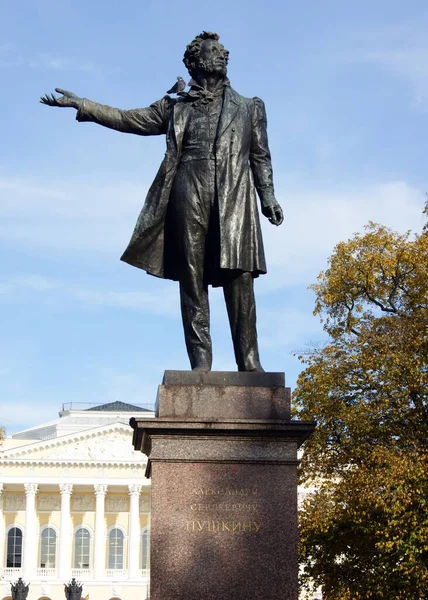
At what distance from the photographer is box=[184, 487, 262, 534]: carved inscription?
678cm

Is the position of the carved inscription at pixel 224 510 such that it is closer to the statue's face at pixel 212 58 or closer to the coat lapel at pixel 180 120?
the coat lapel at pixel 180 120

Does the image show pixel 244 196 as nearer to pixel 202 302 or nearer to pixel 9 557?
pixel 202 302

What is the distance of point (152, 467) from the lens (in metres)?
A: 6.92

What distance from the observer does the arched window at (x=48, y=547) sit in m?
70.6

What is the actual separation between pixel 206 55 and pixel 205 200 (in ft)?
3.52

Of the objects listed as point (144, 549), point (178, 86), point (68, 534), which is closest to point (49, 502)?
point (68, 534)

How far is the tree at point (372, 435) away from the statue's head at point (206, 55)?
14.7 metres

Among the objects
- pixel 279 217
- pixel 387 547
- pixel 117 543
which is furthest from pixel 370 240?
pixel 117 543

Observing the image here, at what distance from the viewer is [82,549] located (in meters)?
71.3

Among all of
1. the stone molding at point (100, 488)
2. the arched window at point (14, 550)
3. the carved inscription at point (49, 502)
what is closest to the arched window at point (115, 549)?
the stone molding at point (100, 488)

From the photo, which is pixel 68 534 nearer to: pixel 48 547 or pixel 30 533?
pixel 48 547

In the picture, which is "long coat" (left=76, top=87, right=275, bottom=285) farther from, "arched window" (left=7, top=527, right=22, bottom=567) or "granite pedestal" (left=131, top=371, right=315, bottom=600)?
"arched window" (left=7, top=527, right=22, bottom=567)

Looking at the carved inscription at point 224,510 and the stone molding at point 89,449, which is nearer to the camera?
the carved inscription at point 224,510

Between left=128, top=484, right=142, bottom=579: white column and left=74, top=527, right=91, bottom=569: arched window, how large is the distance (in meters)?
2.66
